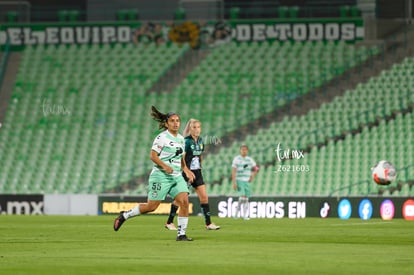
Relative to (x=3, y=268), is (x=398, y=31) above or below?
above

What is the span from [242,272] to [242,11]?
34179 mm

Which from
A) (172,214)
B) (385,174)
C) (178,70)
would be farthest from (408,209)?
(178,70)

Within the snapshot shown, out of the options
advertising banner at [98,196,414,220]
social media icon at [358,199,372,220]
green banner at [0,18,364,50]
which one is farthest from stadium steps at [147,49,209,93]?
social media icon at [358,199,372,220]

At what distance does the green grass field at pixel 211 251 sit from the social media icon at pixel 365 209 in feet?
26.9

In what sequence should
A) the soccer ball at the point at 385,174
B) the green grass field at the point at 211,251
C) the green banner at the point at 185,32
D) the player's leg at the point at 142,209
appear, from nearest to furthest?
the green grass field at the point at 211,251 → the player's leg at the point at 142,209 → the soccer ball at the point at 385,174 → the green banner at the point at 185,32

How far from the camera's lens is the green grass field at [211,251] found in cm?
1190

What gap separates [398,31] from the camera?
4238 centimetres

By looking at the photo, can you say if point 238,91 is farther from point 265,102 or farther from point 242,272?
point 242,272

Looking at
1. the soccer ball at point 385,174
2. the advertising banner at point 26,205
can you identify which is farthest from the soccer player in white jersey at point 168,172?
the advertising banner at point 26,205

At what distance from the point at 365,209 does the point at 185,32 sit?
55.9ft

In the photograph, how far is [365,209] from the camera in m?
30.1

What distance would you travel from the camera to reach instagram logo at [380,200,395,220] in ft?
97.1

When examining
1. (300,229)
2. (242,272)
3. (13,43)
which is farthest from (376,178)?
(13,43)

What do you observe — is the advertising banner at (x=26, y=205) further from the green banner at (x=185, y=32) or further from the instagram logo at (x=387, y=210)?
the green banner at (x=185, y=32)
